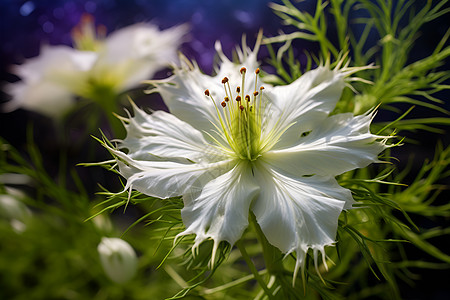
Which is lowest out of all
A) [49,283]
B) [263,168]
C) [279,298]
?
[49,283]

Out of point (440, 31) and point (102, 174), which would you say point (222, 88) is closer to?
point (440, 31)

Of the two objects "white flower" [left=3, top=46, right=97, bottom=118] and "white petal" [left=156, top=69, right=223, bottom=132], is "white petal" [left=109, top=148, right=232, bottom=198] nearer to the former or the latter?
"white petal" [left=156, top=69, right=223, bottom=132]

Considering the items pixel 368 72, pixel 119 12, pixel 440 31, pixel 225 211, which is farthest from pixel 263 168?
pixel 119 12

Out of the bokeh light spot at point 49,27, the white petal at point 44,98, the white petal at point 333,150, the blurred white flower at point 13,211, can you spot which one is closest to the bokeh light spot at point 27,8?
the bokeh light spot at point 49,27

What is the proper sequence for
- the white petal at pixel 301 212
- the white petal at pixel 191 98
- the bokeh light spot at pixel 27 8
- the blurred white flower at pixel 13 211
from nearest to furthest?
the white petal at pixel 301 212, the white petal at pixel 191 98, the blurred white flower at pixel 13 211, the bokeh light spot at pixel 27 8

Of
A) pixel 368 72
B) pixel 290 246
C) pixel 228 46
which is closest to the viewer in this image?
pixel 290 246

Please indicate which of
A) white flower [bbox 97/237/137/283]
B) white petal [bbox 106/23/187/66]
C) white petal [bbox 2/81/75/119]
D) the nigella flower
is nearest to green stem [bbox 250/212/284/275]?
the nigella flower

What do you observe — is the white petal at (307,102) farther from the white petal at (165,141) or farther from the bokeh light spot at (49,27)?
the bokeh light spot at (49,27)

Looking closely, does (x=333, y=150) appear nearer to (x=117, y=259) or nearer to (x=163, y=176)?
(x=163, y=176)
